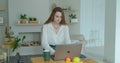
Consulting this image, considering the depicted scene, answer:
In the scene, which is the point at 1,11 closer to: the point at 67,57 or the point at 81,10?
the point at 81,10

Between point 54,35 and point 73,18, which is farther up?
point 73,18

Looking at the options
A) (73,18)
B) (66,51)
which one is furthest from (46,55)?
(73,18)

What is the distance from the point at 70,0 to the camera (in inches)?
219

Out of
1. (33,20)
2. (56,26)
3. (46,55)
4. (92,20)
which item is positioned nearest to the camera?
(46,55)

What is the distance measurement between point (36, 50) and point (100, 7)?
2.13 meters

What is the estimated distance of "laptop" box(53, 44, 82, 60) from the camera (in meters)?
2.13

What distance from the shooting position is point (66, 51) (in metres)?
2.16

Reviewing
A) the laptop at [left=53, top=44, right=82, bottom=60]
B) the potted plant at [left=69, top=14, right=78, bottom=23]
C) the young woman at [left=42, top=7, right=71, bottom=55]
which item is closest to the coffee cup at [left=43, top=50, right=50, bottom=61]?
the laptop at [left=53, top=44, right=82, bottom=60]

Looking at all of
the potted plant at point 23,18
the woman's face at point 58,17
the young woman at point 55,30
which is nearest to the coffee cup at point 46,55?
the young woman at point 55,30

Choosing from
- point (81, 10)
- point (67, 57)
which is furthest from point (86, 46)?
point (67, 57)

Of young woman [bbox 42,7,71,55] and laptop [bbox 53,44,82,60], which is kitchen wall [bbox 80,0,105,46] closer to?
young woman [bbox 42,7,71,55]

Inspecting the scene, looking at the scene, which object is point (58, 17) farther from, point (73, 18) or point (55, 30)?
point (73, 18)

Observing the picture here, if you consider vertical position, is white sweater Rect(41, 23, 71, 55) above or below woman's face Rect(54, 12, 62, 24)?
below

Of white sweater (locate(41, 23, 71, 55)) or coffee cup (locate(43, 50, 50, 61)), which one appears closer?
coffee cup (locate(43, 50, 50, 61))
